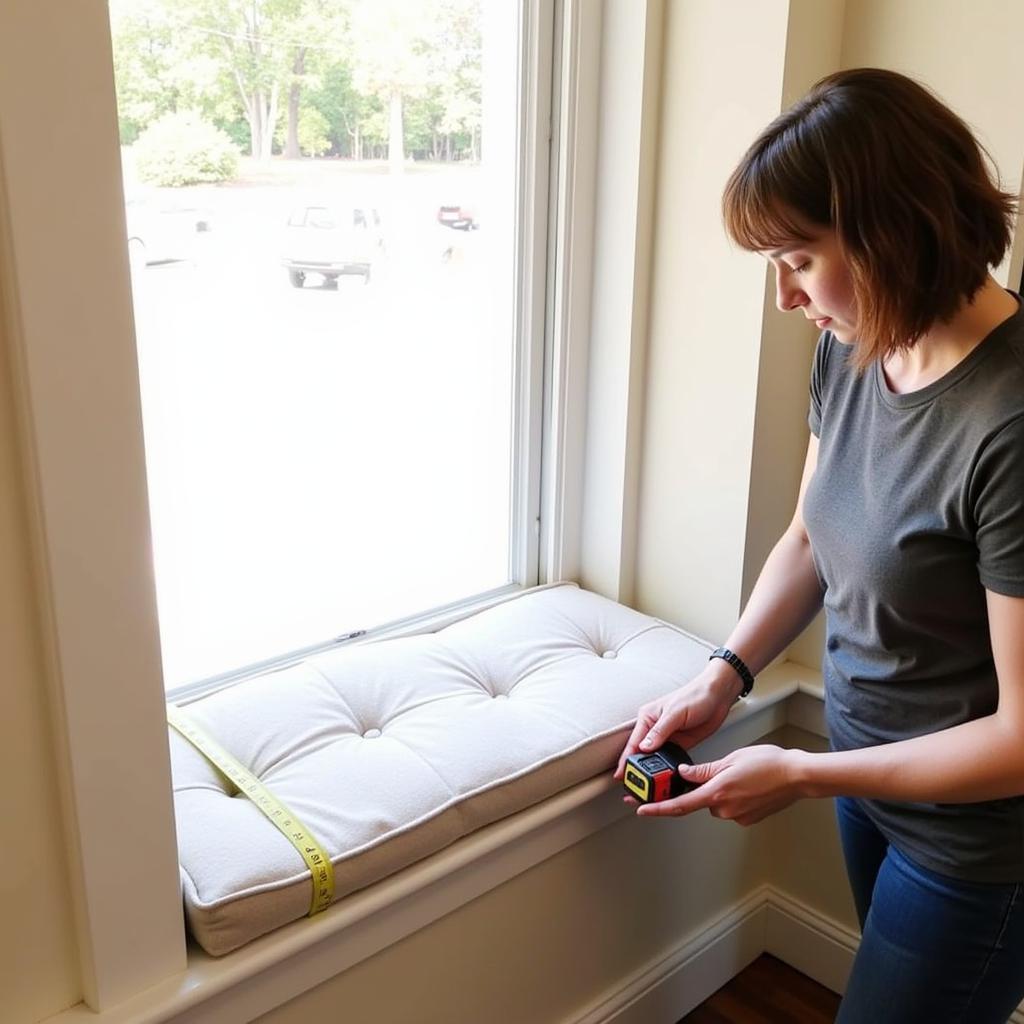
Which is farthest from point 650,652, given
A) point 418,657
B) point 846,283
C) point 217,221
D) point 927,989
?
point 217,221

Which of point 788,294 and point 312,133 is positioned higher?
point 312,133

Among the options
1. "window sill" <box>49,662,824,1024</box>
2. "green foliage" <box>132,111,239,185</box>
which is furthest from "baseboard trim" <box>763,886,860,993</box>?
"green foliage" <box>132,111,239,185</box>

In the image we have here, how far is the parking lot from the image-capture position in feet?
4.59

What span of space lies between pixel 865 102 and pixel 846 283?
161mm

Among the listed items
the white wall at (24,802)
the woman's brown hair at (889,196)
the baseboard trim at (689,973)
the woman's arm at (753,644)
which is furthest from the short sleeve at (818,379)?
the baseboard trim at (689,973)

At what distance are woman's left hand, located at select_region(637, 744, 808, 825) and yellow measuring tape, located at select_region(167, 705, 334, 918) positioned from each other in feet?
1.38

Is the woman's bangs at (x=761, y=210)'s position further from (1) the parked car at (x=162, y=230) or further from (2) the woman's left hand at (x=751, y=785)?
(1) the parked car at (x=162, y=230)

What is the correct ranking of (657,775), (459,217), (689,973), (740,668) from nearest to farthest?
(657,775)
(740,668)
(459,217)
(689,973)

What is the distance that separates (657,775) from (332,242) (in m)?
0.85

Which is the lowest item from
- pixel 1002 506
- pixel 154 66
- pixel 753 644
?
pixel 753 644

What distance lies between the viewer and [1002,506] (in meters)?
0.94

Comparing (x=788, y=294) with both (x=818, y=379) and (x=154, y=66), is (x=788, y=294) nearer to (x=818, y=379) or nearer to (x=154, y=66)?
(x=818, y=379)

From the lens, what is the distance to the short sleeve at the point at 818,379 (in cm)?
122

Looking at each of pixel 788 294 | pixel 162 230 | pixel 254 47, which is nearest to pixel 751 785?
pixel 788 294
